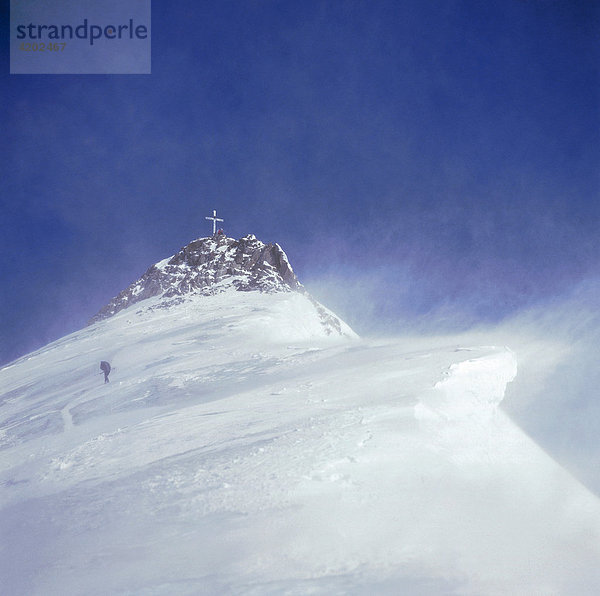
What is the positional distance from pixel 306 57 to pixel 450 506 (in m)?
3.75

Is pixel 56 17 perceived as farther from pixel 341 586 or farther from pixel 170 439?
pixel 341 586

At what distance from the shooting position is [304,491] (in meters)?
2.90

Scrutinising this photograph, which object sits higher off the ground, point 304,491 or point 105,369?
point 105,369

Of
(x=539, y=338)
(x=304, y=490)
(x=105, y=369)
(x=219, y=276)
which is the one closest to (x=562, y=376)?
(x=539, y=338)

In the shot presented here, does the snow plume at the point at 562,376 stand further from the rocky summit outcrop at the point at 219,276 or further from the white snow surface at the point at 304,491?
the rocky summit outcrop at the point at 219,276

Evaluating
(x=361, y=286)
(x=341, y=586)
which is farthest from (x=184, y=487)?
(x=361, y=286)

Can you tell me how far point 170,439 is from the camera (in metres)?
3.83

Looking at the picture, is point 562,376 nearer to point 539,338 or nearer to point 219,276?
point 539,338

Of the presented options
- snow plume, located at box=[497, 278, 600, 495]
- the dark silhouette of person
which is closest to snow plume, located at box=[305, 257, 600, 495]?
snow plume, located at box=[497, 278, 600, 495]

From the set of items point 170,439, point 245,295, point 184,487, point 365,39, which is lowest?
point 184,487

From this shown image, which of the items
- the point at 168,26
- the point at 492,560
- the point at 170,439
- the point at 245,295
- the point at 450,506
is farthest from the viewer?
the point at 245,295

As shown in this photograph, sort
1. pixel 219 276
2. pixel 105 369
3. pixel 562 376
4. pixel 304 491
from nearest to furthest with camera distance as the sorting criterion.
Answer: pixel 304 491, pixel 562 376, pixel 105 369, pixel 219 276

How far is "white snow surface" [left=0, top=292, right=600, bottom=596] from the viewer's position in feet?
8.18

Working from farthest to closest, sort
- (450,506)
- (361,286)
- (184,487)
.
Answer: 1. (361,286)
2. (184,487)
3. (450,506)
